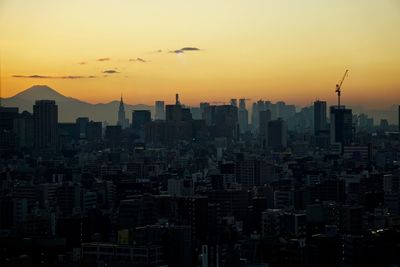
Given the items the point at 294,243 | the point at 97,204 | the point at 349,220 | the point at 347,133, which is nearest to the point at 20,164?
the point at 97,204

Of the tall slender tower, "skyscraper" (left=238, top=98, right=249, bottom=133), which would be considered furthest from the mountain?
"skyscraper" (left=238, top=98, right=249, bottom=133)

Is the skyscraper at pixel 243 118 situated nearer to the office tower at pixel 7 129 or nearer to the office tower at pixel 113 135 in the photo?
the office tower at pixel 113 135

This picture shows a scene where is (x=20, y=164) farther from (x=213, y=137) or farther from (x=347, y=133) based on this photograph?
(x=347, y=133)

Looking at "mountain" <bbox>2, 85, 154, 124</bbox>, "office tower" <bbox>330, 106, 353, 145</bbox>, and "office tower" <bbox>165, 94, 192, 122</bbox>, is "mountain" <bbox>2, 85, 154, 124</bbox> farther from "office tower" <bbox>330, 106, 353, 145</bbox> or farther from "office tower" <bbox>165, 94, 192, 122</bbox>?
"office tower" <bbox>330, 106, 353, 145</bbox>

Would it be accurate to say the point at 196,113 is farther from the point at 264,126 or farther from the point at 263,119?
the point at 263,119

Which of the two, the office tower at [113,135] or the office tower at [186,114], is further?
the office tower at [186,114]

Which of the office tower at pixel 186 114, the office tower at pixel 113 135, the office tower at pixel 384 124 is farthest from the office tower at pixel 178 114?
the office tower at pixel 384 124
